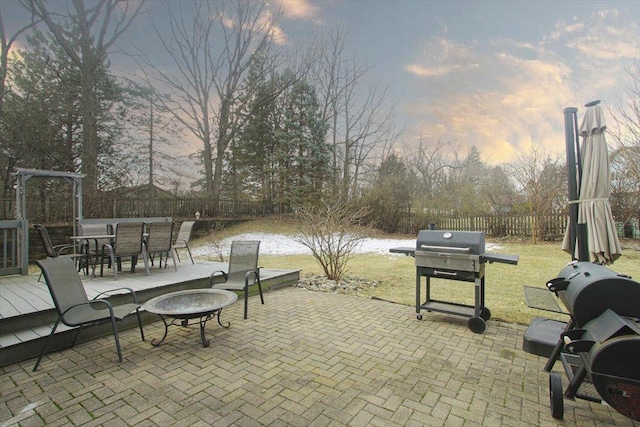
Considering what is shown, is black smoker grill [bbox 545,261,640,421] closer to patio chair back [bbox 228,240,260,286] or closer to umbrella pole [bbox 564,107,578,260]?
umbrella pole [bbox 564,107,578,260]

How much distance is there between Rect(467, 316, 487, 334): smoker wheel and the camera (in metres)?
3.59

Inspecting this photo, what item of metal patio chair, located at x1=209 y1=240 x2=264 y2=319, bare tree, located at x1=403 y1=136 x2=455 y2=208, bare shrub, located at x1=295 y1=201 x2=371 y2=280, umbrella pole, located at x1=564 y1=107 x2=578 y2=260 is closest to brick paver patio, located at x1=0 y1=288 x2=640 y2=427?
metal patio chair, located at x1=209 y1=240 x2=264 y2=319

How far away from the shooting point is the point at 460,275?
3719mm

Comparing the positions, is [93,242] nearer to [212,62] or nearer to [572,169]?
[572,169]

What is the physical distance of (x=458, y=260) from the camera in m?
3.71

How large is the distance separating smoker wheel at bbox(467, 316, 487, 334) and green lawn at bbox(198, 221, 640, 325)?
726mm

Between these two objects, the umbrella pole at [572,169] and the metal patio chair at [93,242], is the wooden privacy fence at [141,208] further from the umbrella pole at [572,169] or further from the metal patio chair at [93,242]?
the umbrella pole at [572,169]

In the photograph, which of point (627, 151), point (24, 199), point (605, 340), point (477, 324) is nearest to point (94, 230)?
point (24, 199)

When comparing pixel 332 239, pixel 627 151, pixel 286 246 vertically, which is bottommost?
pixel 286 246

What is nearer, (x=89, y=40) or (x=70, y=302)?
(x=70, y=302)

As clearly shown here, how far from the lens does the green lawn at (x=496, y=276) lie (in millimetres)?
4762

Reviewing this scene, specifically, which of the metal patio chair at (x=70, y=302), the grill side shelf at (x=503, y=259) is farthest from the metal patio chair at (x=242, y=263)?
the grill side shelf at (x=503, y=259)

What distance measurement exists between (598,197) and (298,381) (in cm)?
328

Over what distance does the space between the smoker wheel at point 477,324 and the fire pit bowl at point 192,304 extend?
109 inches
